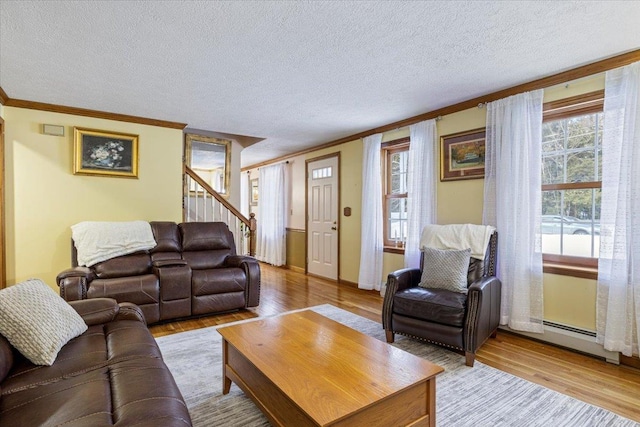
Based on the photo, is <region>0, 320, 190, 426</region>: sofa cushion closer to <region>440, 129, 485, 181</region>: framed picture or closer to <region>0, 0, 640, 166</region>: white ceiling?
<region>0, 0, 640, 166</region>: white ceiling

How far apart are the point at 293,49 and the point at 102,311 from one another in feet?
7.22

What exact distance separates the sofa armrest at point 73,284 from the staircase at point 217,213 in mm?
1898

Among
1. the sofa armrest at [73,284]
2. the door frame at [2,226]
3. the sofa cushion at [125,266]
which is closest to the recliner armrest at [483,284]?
the sofa cushion at [125,266]

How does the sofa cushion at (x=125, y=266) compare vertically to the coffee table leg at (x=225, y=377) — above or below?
above

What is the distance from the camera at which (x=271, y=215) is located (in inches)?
284

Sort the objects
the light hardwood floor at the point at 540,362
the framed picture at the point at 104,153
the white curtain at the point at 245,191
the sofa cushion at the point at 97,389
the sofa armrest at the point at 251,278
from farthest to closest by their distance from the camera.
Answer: the white curtain at the point at 245,191
the framed picture at the point at 104,153
the sofa armrest at the point at 251,278
the light hardwood floor at the point at 540,362
the sofa cushion at the point at 97,389

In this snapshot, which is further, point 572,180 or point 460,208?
point 460,208

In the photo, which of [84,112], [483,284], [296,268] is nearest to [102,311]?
[483,284]

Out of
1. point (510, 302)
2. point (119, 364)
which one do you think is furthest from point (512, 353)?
point (119, 364)

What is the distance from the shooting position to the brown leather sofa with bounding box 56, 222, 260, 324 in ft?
10.2

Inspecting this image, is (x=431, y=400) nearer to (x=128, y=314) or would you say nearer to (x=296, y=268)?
(x=128, y=314)

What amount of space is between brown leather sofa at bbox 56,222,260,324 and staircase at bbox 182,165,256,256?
62cm

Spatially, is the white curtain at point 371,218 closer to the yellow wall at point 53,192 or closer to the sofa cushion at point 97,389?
the yellow wall at point 53,192

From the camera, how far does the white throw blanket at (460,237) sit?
3.05 meters
